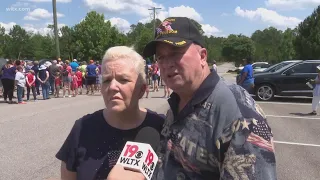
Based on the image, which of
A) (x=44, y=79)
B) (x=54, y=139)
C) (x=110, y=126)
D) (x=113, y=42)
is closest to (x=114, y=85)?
(x=110, y=126)

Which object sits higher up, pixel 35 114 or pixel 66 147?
pixel 66 147

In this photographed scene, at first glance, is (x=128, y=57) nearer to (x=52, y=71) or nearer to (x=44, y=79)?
(x=44, y=79)

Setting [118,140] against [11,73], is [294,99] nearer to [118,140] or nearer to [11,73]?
[11,73]

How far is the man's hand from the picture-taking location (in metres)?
1.37

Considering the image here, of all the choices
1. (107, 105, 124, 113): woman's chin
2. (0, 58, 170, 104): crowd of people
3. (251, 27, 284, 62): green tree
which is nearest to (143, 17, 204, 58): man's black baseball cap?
(107, 105, 124, 113): woman's chin

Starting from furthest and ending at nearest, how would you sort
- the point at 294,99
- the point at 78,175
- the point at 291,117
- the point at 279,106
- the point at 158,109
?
the point at 294,99, the point at 279,106, the point at 158,109, the point at 291,117, the point at 78,175

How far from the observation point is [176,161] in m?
1.57

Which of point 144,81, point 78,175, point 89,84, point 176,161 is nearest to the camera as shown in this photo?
point 176,161

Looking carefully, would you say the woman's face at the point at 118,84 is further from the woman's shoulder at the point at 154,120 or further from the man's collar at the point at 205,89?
the man's collar at the point at 205,89

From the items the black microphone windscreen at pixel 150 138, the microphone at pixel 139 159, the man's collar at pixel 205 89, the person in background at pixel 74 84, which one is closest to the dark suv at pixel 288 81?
the person in background at pixel 74 84

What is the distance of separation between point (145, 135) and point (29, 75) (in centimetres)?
1439

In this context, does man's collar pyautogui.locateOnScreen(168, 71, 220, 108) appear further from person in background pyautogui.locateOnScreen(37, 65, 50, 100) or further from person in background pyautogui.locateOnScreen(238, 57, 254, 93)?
person in background pyautogui.locateOnScreen(37, 65, 50, 100)

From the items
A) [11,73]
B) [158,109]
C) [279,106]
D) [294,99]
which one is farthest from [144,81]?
[294,99]

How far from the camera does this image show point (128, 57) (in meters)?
1.99
